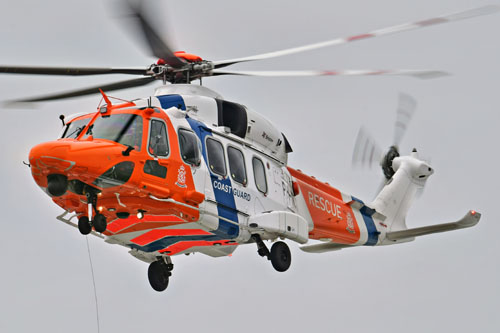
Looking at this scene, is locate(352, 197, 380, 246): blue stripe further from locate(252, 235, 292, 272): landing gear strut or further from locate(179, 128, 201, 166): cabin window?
locate(179, 128, 201, 166): cabin window

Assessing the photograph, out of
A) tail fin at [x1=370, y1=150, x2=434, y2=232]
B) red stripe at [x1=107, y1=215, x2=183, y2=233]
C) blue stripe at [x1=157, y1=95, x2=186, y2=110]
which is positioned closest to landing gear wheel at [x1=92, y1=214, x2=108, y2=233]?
red stripe at [x1=107, y1=215, x2=183, y2=233]

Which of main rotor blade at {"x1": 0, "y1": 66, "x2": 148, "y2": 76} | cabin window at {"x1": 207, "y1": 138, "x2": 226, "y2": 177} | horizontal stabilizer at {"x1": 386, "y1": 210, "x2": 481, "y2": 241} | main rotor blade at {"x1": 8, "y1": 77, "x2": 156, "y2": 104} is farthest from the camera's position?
horizontal stabilizer at {"x1": 386, "y1": 210, "x2": 481, "y2": 241}

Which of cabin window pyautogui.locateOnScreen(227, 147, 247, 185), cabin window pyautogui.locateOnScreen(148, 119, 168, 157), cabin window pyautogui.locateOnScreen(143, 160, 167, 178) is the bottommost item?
cabin window pyautogui.locateOnScreen(227, 147, 247, 185)

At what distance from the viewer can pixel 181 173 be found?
13.7m

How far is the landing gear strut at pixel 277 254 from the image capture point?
50.5ft

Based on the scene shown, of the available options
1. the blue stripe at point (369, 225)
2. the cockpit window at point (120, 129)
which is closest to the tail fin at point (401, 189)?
the blue stripe at point (369, 225)

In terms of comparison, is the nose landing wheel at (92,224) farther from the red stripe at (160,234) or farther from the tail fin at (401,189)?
the tail fin at (401,189)

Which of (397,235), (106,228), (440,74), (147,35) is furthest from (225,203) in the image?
(397,235)

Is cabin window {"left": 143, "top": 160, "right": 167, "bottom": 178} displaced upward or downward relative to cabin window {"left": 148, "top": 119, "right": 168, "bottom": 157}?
downward

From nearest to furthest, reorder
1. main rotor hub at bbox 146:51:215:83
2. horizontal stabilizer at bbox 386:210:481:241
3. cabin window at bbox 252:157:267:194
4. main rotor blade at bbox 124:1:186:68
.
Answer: main rotor blade at bbox 124:1:186:68 → cabin window at bbox 252:157:267:194 → main rotor hub at bbox 146:51:215:83 → horizontal stabilizer at bbox 386:210:481:241

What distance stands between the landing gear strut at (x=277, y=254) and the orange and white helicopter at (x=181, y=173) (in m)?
0.02

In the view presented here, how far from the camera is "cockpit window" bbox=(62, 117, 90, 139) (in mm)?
13750

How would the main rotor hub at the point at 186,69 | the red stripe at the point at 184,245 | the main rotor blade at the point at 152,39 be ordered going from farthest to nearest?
the main rotor hub at the point at 186,69
the red stripe at the point at 184,245
the main rotor blade at the point at 152,39

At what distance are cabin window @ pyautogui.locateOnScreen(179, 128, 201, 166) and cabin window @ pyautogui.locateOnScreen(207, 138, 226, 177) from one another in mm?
348
